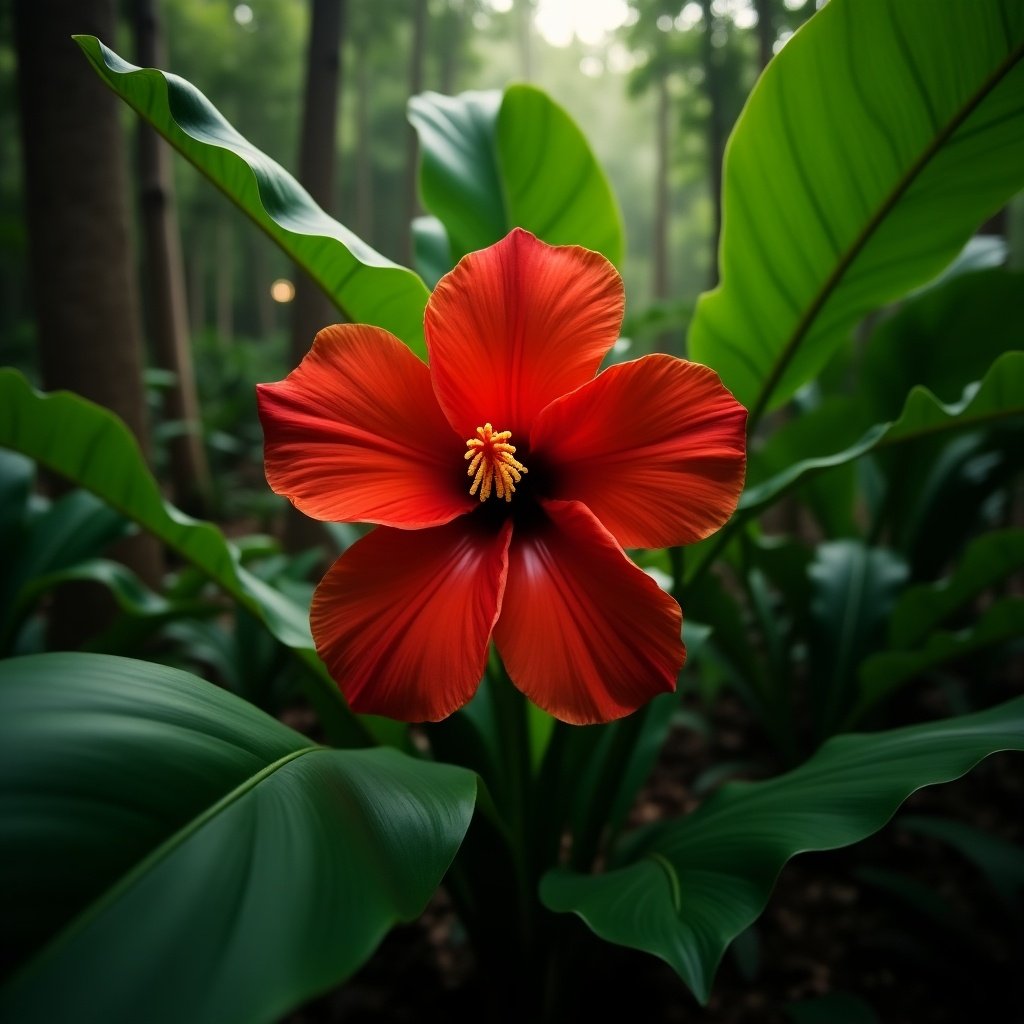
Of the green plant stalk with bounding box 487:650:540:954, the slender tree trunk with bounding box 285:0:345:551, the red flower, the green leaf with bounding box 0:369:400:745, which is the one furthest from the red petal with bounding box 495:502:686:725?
the slender tree trunk with bounding box 285:0:345:551

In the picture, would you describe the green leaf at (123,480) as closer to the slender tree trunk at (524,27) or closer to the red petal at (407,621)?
the red petal at (407,621)

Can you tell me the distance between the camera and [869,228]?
80 centimetres

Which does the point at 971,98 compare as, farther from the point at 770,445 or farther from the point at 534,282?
the point at 770,445

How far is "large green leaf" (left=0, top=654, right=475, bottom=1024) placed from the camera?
351mm

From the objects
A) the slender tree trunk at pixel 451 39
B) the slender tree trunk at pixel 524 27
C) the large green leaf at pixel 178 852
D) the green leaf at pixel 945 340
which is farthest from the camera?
the slender tree trunk at pixel 524 27

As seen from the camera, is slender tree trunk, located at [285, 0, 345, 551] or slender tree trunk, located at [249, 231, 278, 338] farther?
slender tree trunk, located at [249, 231, 278, 338]

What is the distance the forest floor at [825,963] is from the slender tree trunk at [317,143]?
5.82ft

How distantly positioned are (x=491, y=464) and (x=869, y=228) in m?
0.59

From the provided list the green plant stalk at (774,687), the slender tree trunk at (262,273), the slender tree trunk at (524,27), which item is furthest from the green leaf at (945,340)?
the slender tree trunk at (262,273)

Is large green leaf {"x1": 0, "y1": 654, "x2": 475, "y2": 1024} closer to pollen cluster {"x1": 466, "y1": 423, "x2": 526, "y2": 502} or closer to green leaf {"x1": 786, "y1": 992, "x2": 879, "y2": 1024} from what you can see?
pollen cluster {"x1": 466, "y1": 423, "x2": 526, "y2": 502}

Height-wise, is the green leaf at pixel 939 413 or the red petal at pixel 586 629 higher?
the green leaf at pixel 939 413

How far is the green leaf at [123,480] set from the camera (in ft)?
2.97

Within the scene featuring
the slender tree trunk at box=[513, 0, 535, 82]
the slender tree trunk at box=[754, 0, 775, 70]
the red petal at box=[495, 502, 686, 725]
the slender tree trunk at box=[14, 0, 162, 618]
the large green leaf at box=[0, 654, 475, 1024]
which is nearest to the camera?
the large green leaf at box=[0, 654, 475, 1024]

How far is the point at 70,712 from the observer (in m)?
0.45
